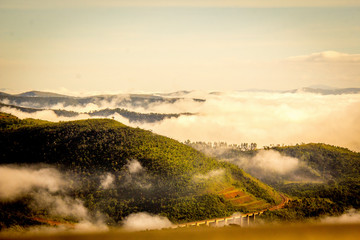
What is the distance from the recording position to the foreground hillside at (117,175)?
213 ft

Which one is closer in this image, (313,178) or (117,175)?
(117,175)

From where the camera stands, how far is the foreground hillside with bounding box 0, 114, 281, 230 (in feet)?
213

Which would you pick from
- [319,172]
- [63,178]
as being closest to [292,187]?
[319,172]

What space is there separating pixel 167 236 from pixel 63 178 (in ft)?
257

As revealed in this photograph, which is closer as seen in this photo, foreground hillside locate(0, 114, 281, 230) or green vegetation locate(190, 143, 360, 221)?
foreground hillside locate(0, 114, 281, 230)

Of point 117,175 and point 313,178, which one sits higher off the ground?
point 117,175

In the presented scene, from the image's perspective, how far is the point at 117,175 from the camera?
75062 mm

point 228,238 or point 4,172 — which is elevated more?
point 4,172

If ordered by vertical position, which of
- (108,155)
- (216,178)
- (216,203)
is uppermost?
(108,155)

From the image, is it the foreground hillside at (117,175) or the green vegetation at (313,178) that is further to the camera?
the green vegetation at (313,178)

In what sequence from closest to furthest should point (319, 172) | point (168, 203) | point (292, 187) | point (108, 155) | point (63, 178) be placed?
point (168, 203) → point (63, 178) → point (108, 155) → point (292, 187) → point (319, 172)

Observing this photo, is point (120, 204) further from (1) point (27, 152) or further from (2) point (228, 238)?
(2) point (228, 238)

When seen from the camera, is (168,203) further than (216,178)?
No

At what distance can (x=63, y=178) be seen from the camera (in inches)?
2975
